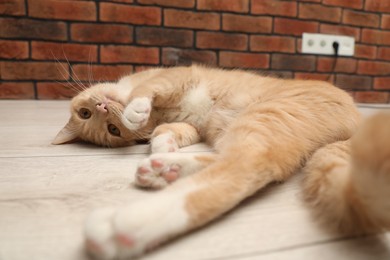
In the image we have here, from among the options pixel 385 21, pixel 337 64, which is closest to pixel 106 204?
pixel 337 64

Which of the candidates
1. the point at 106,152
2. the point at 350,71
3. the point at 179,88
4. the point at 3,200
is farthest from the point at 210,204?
the point at 350,71

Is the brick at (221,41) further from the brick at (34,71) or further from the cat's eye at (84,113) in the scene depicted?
the cat's eye at (84,113)

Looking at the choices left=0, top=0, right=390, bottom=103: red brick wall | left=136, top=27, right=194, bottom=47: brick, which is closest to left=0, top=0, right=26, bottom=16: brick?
left=0, top=0, right=390, bottom=103: red brick wall

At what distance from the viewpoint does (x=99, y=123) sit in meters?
1.27

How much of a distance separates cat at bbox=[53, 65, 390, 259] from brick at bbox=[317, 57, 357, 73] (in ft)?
5.99

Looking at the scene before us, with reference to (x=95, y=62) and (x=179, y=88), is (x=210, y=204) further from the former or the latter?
(x=95, y=62)

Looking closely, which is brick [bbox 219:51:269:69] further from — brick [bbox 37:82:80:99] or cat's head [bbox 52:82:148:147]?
cat's head [bbox 52:82:148:147]

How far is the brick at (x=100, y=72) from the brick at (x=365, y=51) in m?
2.05

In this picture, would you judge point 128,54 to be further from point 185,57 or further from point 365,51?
point 365,51

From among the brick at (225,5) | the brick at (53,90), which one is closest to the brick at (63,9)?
the brick at (53,90)

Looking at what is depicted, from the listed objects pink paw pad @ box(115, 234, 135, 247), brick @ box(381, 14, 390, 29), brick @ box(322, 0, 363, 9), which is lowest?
pink paw pad @ box(115, 234, 135, 247)

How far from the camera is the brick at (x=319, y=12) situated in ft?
9.18

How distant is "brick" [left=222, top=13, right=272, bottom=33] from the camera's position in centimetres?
268

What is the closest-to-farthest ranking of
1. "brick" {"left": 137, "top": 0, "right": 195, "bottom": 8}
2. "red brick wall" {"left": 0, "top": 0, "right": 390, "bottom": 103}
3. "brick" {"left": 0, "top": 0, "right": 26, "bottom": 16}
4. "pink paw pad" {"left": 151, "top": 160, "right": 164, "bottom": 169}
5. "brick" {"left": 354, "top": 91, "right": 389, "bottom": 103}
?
1. "pink paw pad" {"left": 151, "top": 160, "right": 164, "bottom": 169}
2. "brick" {"left": 0, "top": 0, "right": 26, "bottom": 16}
3. "red brick wall" {"left": 0, "top": 0, "right": 390, "bottom": 103}
4. "brick" {"left": 137, "top": 0, "right": 195, "bottom": 8}
5. "brick" {"left": 354, "top": 91, "right": 389, "bottom": 103}
